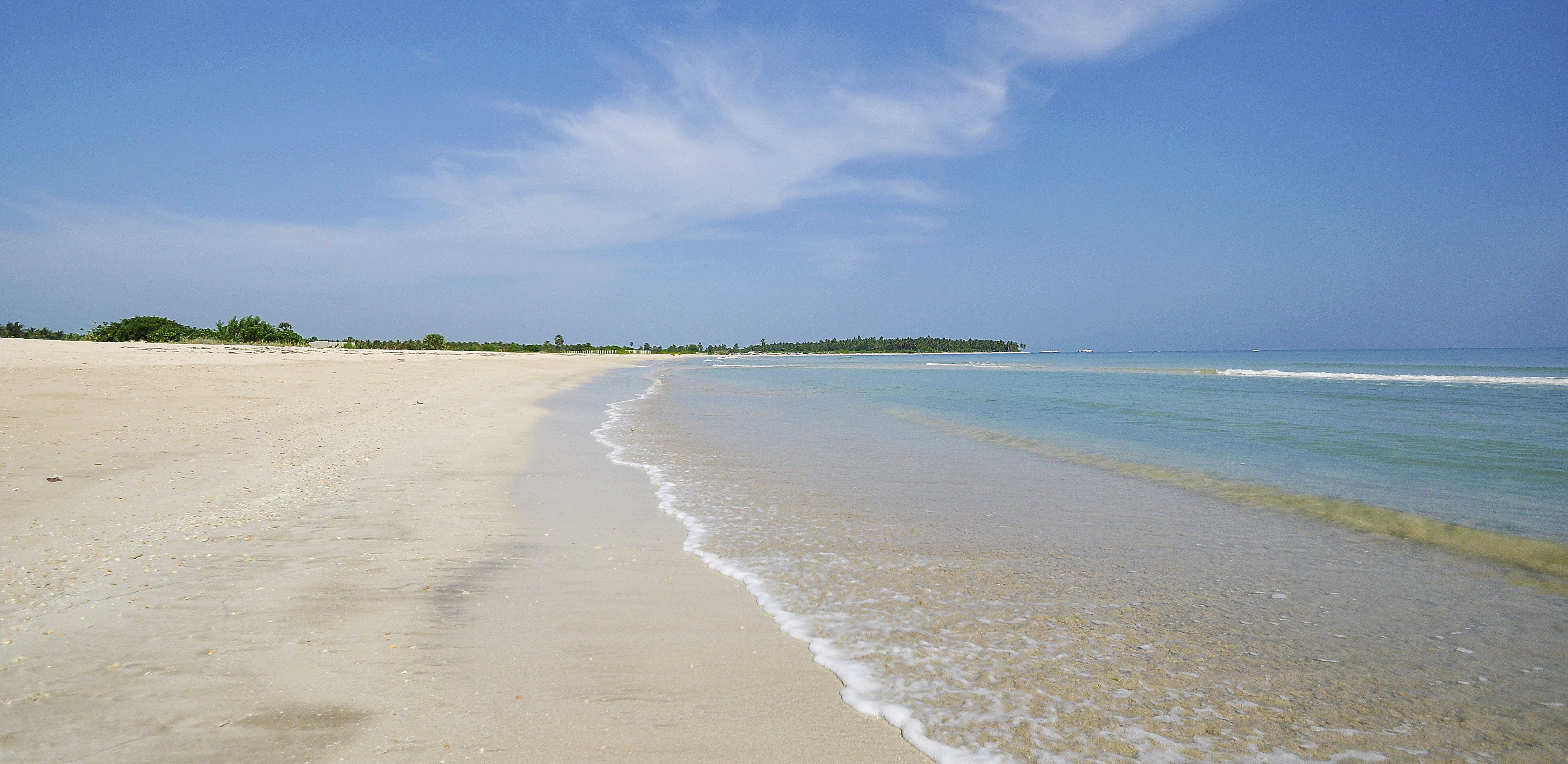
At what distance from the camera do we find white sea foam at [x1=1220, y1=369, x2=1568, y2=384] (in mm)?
32156

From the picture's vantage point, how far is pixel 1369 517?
6965mm

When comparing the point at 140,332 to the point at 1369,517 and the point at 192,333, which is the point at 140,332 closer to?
the point at 192,333

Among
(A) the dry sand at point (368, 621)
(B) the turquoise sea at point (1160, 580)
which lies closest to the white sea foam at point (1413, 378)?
(B) the turquoise sea at point (1160, 580)

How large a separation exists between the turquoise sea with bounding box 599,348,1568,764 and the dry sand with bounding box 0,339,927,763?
588 millimetres

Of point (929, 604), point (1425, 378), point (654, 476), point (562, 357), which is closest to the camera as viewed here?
point (929, 604)

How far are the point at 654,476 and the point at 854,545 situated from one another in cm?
368

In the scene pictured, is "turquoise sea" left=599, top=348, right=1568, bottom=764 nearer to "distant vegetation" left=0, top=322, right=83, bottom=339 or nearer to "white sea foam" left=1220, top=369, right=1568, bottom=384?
"white sea foam" left=1220, top=369, right=1568, bottom=384

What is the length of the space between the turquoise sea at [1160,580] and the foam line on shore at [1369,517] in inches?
1.6

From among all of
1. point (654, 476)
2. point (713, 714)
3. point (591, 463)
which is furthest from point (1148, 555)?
point (591, 463)

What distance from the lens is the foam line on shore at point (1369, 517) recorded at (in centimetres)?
567

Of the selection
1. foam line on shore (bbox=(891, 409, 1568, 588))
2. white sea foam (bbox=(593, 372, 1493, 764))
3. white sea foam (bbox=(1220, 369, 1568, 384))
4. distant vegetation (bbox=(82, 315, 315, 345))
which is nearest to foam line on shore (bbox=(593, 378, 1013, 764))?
white sea foam (bbox=(593, 372, 1493, 764))

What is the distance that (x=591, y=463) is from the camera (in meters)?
9.45

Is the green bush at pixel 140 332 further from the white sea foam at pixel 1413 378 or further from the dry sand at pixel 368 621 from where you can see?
the white sea foam at pixel 1413 378

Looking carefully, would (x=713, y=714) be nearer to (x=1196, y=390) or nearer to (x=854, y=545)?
(x=854, y=545)
